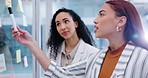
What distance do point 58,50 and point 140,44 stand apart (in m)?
0.93

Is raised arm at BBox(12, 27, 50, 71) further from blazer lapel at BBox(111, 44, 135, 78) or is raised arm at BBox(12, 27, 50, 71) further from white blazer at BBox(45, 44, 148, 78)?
blazer lapel at BBox(111, 44, 135, 78)

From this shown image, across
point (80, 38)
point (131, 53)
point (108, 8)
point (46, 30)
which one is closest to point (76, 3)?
point (46, 30)

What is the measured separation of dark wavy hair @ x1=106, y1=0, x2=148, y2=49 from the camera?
1115 mm

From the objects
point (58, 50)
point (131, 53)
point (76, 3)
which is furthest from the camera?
point (76, 3)

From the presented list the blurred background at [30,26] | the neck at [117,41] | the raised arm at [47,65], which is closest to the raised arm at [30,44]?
the raised arm at [47,65]

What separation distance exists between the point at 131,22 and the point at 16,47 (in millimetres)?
1444

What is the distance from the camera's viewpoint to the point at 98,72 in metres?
1.15

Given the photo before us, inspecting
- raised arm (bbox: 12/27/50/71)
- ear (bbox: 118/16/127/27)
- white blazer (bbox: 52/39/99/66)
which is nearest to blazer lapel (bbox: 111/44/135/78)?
ear (bbox: 118/16/127/27)

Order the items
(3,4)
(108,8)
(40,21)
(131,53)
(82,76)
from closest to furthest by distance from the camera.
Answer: (131,53) → (108,8) → (82,76) → (3,4) → (40,21)

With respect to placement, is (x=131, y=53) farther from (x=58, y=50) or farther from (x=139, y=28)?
(x=58, y=50)

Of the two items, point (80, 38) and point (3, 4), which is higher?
point (3, 4)

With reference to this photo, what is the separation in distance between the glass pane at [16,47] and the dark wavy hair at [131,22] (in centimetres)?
111

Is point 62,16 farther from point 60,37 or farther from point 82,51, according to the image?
point 82,51

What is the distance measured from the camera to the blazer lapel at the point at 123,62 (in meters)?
1.06
